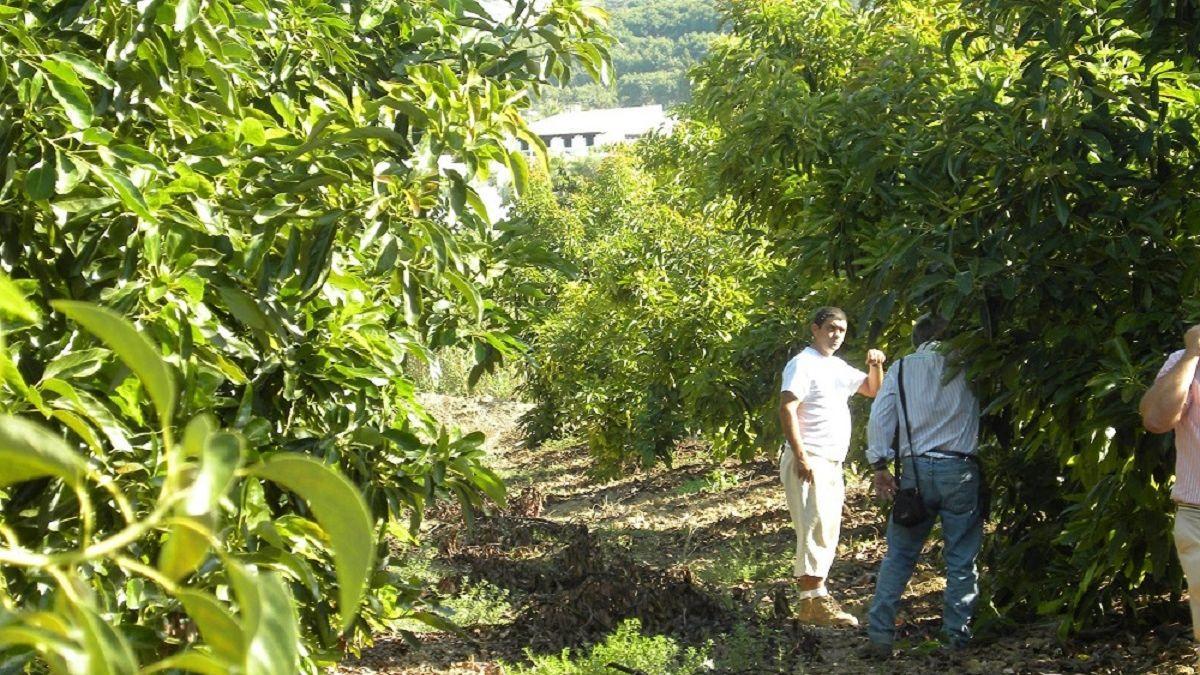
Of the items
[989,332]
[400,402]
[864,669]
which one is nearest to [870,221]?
[989,332]

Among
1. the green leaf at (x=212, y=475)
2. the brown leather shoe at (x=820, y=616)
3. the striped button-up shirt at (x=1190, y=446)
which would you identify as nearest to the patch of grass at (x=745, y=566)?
the brown leather shoe at (x=820, y=616)

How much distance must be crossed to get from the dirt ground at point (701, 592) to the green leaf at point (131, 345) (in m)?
3.50

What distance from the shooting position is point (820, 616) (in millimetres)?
7176

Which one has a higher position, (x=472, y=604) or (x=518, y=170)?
(x=518, y=170)

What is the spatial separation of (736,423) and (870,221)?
192 inches

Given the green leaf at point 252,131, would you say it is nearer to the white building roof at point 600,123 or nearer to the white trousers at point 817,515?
the white trousers at point 817,515

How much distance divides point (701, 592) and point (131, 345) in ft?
24.4

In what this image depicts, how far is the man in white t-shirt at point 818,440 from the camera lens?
6875 millimetres

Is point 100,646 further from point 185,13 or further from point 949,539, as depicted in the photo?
point 949,539

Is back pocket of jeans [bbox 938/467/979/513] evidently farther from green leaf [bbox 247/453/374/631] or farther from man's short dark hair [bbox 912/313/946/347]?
green leaf [bbox 247/453/374/631]

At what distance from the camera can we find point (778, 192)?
28.0 ft

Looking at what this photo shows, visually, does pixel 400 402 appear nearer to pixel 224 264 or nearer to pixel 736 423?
pixel 224 264

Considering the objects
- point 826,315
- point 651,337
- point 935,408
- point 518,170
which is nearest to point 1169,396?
point 935,408

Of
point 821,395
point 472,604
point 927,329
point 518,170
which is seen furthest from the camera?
point 472,604
